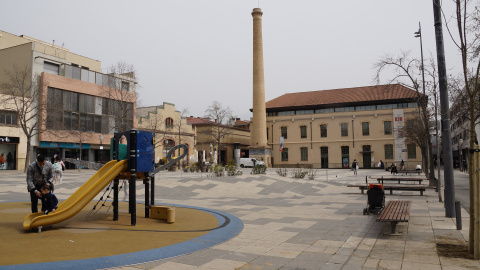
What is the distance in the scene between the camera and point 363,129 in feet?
202

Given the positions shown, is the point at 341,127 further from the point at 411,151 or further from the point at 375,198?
the point at 375,198

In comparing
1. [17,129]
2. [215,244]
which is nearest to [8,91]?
[17,129]

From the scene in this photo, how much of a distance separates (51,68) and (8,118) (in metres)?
7.87

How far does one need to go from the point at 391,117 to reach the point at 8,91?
55946 millimetres

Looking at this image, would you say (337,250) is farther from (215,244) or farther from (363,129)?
(363,129)

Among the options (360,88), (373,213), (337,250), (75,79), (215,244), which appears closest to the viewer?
(337,250)

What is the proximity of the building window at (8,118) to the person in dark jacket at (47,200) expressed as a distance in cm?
3441

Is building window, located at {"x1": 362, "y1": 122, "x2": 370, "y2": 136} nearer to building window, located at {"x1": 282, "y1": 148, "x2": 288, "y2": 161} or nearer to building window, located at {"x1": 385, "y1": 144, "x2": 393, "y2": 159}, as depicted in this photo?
building window, located at {"x1": 385, "y1": 144, "x2": 393, "y2": 159}

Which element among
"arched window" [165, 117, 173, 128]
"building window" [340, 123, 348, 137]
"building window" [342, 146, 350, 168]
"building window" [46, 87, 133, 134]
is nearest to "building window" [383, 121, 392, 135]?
"building window" [340, 123, 348, 137]

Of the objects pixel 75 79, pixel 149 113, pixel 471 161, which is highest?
pixel 75 79

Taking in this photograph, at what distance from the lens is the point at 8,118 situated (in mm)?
37156

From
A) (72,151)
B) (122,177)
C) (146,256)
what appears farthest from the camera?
(72,151)

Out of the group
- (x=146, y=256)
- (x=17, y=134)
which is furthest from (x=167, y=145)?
(x=146, y=256)

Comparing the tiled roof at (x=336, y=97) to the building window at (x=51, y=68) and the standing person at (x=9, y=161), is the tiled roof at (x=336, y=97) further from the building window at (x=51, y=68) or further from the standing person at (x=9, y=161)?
the standing person at (x=9, y=161)
